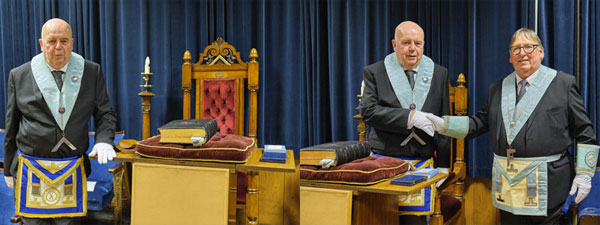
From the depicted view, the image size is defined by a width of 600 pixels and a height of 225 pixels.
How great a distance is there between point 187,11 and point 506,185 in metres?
2.43

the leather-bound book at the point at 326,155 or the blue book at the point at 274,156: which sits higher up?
the leather-bound book at the point at 326,155

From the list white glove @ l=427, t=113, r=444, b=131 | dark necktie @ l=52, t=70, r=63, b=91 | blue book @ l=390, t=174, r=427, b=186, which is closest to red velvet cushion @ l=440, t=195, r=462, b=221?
white glove @ l=427, t=113, r=444, b=131

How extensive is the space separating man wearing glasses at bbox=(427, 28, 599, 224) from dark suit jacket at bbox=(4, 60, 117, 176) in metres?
1.57

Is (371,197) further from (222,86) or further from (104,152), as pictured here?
(222,86)

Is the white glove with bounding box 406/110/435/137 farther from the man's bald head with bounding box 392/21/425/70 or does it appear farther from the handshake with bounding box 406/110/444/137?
the man's bald head with bounding box 392/21/425/70

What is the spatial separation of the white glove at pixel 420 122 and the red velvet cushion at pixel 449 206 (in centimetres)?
77

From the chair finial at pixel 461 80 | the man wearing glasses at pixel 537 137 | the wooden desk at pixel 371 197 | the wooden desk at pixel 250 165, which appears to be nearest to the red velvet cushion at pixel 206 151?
the wooden desk at pixel 250 165

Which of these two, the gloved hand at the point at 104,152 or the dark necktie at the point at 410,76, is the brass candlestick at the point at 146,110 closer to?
the gloved hand at the point at 104,152

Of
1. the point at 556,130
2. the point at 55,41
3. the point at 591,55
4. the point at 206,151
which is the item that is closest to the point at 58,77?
the point at 55,41

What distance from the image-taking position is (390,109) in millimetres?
1874

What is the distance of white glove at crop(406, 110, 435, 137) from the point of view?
6.06ft

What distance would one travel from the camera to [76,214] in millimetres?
2213

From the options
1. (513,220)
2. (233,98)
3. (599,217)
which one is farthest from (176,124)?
(599,217)

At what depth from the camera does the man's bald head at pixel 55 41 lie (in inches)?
81.0
